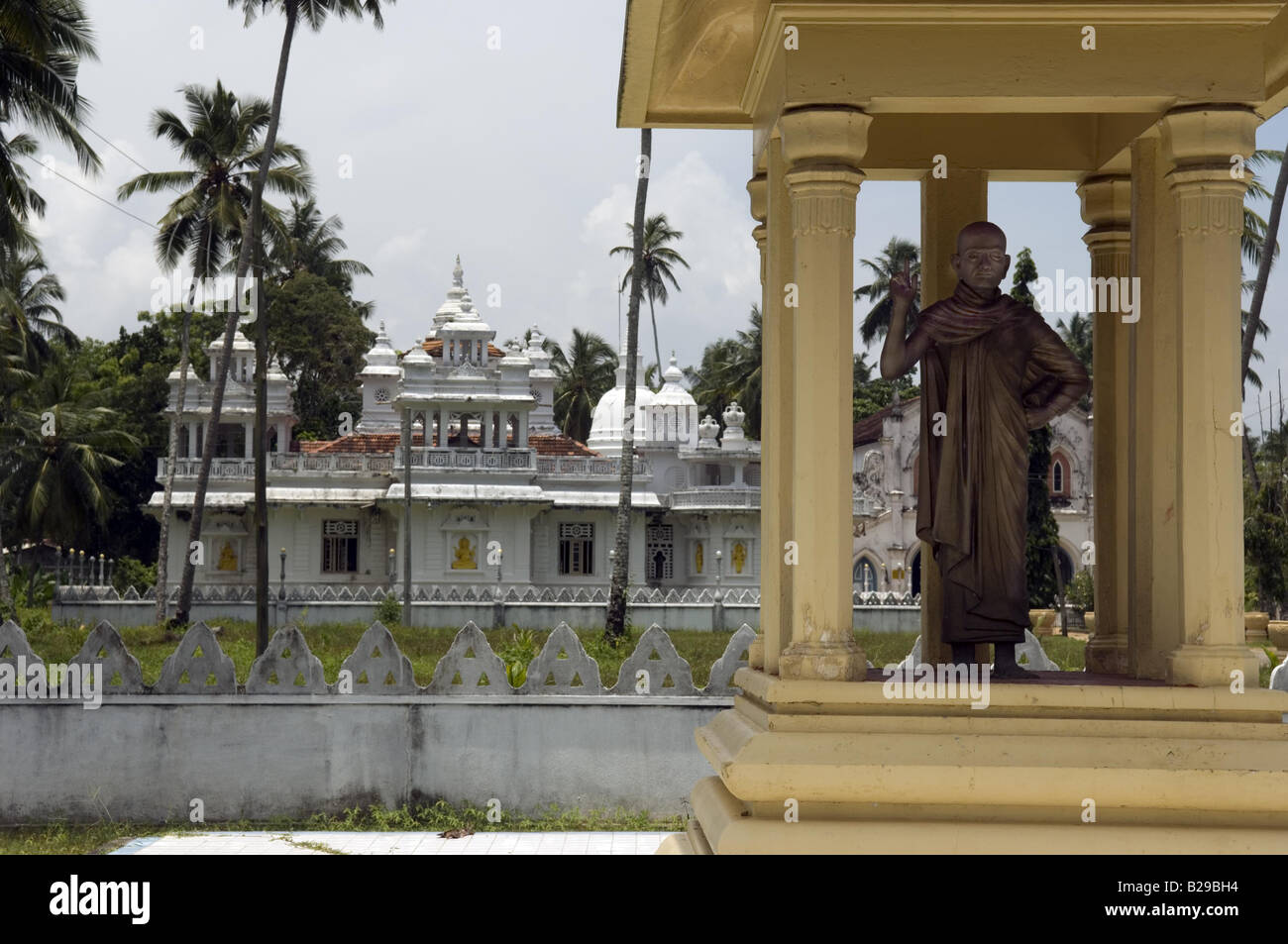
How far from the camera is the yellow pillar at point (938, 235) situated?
6195 mm

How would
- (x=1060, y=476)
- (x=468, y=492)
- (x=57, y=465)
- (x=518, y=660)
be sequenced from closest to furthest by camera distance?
(x=518, y=660) → (x=468, y=492) → (x=57, y=465) → (x=1060, y=476)

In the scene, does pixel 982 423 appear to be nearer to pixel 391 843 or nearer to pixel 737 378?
pixel 391 843

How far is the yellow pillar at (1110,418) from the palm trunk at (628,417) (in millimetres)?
21035

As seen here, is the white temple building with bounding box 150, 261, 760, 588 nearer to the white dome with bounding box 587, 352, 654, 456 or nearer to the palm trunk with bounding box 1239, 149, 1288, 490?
the white dome with bounding box 587, 352, 654, 456

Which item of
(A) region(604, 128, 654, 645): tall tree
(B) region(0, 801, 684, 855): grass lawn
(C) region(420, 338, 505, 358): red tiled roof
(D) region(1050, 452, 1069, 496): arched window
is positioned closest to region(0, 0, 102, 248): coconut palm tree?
(A) region(604, 128, 654, 645): tall tree

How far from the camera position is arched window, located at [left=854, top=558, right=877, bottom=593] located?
53050 mm

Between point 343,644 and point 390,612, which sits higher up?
point 390,612

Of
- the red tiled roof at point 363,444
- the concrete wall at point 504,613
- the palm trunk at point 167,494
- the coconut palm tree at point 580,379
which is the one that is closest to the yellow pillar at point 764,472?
the concrete wall at point 504,613

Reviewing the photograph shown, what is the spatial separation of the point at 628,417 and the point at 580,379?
44.8 meters

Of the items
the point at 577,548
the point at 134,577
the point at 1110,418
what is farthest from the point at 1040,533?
the point at 1110,418

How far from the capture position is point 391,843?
478 inches
